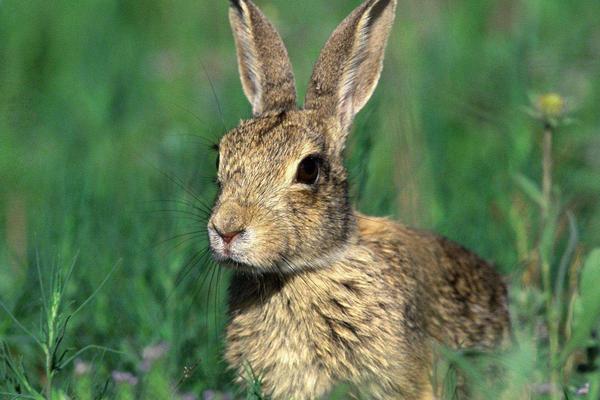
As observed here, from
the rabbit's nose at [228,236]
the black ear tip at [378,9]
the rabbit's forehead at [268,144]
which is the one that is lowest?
the rabbit's nose at [228,236]

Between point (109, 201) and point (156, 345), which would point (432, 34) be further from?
point (156, 345)

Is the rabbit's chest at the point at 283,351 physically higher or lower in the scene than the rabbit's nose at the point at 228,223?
lower

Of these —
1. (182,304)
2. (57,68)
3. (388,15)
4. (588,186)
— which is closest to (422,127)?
(588,186)

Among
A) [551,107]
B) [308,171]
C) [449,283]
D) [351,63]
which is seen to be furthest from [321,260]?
[551,107]

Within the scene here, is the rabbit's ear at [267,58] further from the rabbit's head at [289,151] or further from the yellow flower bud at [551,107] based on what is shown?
the yellow flower bud at [551,107]

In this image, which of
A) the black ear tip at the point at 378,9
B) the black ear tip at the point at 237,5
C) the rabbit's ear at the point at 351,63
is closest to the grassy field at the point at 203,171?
the rabbit's ear at the point at 351,63

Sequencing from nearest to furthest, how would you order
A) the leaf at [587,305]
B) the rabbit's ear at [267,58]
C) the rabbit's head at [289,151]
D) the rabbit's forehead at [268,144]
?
the leaf at [587,305] → the rabbit's head at [289,151] → the rabbit's forehead at [268,144] → the rabbit's ear at [267,58]

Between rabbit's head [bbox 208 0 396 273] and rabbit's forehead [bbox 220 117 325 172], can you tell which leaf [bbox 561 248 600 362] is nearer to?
rabbit's head [bbox 208 0 396 273]
